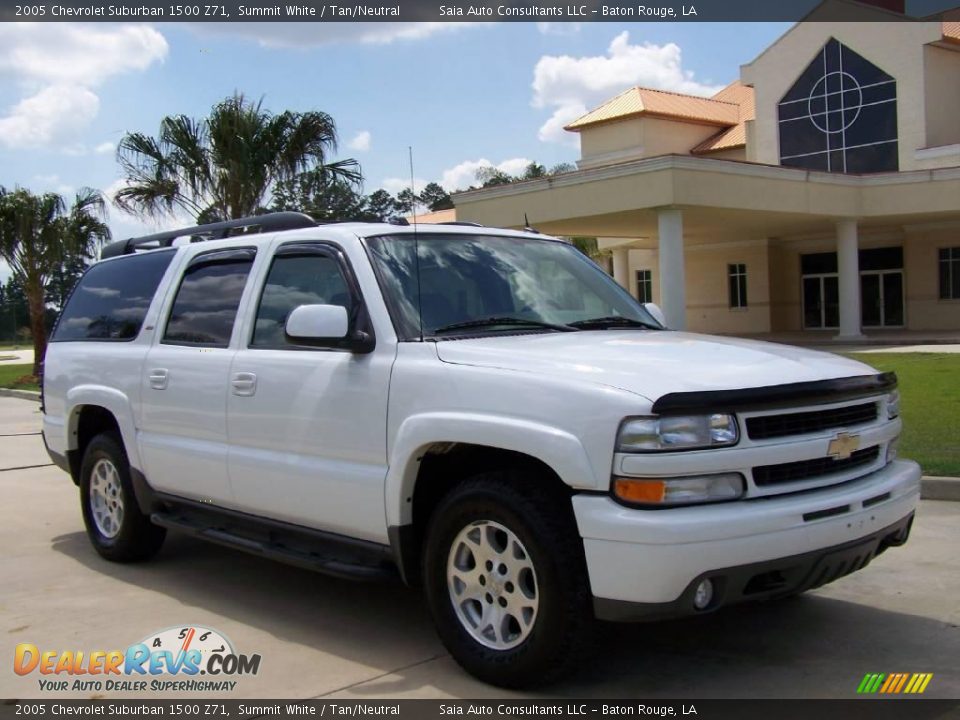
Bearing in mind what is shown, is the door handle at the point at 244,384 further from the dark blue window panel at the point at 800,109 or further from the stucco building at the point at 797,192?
the dark blue window panel at the point at 800,109

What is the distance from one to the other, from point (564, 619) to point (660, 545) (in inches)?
21.3

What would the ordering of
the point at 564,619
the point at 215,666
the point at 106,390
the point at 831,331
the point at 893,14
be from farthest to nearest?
the point at 831,331 < the point at 893,14 < the point at 106,390 < the point at 215,666 < the point at 564,619

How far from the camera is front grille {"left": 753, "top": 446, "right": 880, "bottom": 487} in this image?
3906 mm

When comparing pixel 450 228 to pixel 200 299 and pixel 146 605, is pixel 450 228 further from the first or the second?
pixel 146 605

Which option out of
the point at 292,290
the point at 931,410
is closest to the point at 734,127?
the point at 931,410

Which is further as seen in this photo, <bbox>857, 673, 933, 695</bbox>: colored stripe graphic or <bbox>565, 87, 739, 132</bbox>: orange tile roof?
<bbox>565, 87, 739, 132</bbox>: orange tile roof

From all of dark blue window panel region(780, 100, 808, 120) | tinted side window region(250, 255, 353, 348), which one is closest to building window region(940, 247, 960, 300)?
dark blue window panel region(780, 100, 808, 120)

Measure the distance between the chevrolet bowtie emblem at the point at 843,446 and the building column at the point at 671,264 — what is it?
2136cm

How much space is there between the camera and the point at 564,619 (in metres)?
3.90

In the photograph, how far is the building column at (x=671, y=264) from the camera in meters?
25.5

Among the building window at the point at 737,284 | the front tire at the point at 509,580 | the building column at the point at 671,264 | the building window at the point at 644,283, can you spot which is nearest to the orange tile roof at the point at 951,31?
the building window at the point at 737,284

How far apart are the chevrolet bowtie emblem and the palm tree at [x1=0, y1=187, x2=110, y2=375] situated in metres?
25.0

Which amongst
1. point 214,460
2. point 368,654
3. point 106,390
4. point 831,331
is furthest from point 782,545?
point 831,331

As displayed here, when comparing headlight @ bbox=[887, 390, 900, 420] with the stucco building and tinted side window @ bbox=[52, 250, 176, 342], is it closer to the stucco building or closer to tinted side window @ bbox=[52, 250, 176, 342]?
tinted side window @ bbox=[52, 250, 176, 342]
